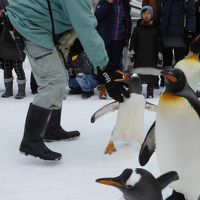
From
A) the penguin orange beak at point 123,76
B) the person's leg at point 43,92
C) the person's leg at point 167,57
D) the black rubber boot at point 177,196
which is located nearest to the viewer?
the black rubber boot at point 177,196

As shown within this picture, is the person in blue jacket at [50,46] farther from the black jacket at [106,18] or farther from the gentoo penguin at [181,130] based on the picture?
the black jacket at [106,18]

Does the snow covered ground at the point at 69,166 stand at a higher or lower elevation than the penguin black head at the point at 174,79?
lower

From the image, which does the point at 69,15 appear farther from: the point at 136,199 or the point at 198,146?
the point at 136,199

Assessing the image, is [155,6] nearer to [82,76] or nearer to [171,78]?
[82,76]

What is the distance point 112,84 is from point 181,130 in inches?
29.0

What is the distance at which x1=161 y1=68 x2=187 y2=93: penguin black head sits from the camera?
1827mm

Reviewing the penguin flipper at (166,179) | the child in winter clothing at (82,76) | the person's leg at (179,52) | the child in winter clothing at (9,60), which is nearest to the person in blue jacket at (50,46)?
the penguin flipper at (166,179)

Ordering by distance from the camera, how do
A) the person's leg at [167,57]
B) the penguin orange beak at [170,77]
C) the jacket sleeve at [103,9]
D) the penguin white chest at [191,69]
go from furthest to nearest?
the person's leg at [167,57], the jacket sleeve at [103,9], the penguin white chest at [191,69], the penguin orange beak at [170,77]

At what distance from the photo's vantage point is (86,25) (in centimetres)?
237

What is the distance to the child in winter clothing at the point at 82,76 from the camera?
Answer: 4.88m

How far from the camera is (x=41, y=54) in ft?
8.30

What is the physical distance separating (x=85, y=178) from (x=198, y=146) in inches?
30.6

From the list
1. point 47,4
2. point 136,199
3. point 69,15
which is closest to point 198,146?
point 136,199

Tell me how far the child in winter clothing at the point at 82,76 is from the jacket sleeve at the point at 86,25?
2372 mm
